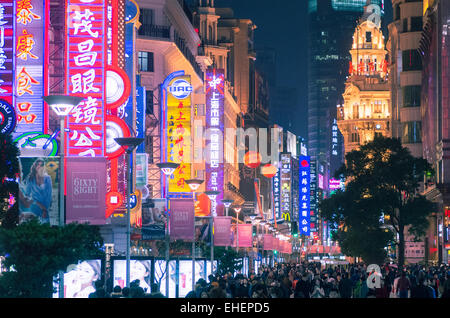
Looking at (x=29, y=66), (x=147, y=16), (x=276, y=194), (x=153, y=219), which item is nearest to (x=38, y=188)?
(x=29, y=66)

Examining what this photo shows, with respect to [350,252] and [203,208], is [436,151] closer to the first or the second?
[350,252]

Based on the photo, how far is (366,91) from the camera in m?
188

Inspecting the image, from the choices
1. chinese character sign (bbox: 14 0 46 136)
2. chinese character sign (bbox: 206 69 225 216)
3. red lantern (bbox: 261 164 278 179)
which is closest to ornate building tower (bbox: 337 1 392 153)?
red lantern (bbox: 261 164 278 179)

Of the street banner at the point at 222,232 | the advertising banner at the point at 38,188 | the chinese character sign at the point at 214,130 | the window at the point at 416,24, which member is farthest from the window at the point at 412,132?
the advertising banner at the point at 38,188

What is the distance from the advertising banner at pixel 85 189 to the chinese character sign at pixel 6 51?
17618 millimetres

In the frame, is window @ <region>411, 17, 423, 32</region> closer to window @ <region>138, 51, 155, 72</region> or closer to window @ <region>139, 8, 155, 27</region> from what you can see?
window @ <region>139, 8, 155, 27</region>

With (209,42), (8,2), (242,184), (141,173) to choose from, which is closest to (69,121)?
(8,2)

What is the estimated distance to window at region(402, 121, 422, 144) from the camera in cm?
10556

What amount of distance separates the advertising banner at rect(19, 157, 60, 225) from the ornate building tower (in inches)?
6385

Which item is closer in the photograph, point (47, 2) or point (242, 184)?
point (47, 2)

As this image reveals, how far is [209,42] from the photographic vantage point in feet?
433

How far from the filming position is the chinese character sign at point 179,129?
71750 millimetres

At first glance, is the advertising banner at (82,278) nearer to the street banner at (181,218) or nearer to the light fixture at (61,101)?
the light fixture at (61,101)
